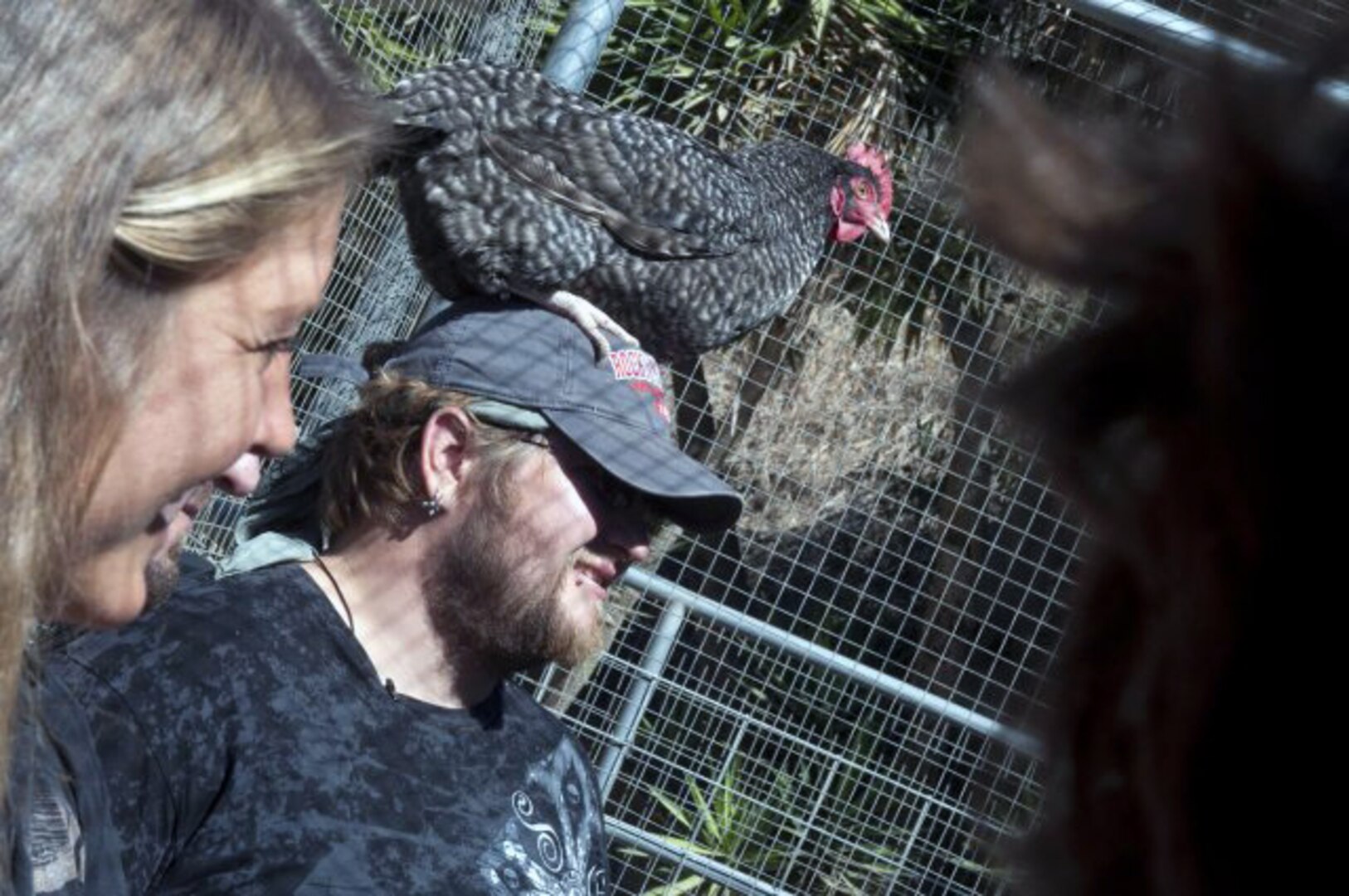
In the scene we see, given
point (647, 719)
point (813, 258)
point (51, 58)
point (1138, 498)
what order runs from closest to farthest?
point (1138, 498) < point (51, 58) < point (813, 258) < point (647, 719)

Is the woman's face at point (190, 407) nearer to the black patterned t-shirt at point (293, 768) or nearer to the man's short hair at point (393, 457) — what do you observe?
the black patterned t-shirt at point (293, 768)

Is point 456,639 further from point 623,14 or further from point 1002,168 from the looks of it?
point 623,14

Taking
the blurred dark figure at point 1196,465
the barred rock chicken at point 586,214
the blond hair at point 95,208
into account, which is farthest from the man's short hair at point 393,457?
the blurred dark figure at point 1196,465

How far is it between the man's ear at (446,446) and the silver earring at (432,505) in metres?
0.01

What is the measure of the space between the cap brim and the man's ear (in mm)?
112

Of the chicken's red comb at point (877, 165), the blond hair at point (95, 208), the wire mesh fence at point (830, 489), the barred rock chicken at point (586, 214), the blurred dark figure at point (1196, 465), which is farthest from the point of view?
the chicken's red comb at point (877, 165)

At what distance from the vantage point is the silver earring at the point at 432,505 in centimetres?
216

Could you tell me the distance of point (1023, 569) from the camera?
166 inches

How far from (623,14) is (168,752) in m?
2.68

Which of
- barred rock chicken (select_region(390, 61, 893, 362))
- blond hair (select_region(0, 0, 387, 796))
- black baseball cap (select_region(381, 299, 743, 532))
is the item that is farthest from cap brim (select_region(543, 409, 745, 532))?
blond hair (select_region(0, 0, 387, 796))

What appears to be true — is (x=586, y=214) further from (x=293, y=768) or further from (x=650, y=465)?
(x=293, y=768)

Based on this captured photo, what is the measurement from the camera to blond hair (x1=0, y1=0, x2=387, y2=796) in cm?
99

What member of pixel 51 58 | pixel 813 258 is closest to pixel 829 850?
pixel 813 258

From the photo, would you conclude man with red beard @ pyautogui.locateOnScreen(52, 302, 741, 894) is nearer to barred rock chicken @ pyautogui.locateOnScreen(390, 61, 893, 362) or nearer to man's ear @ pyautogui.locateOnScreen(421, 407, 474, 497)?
man's ear @ pyautogui.locateOnScreen(421, 407, 474, 497)
